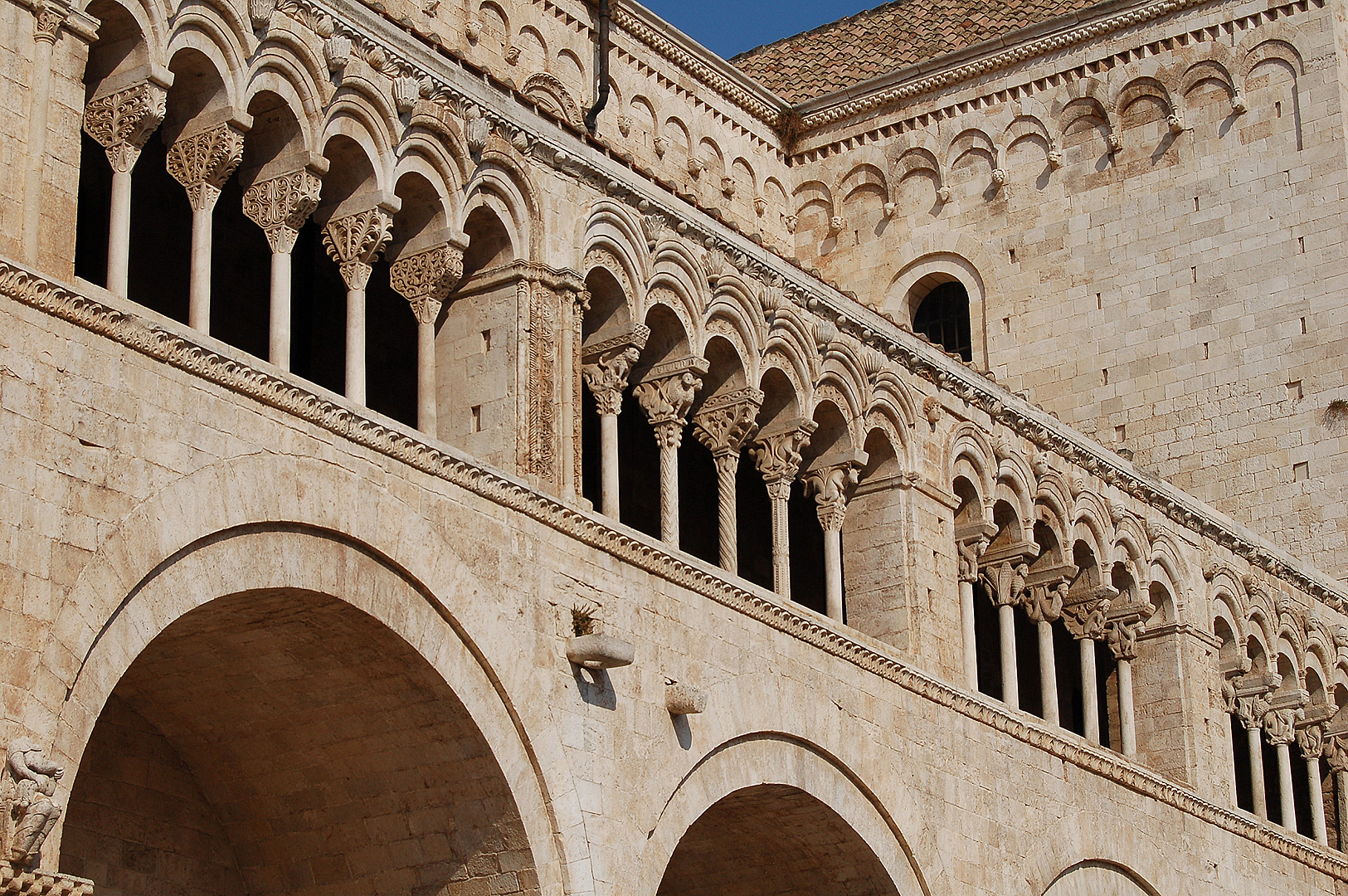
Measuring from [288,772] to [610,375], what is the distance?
11.7ft

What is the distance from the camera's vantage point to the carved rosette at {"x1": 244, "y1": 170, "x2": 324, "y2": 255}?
529 inches

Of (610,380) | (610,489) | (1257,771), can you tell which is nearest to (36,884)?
(610,489)

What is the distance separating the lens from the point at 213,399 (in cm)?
1219

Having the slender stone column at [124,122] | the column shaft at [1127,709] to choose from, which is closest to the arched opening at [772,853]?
the column shaft at [1127,709]

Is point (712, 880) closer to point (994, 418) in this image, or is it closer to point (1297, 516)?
point (994, 418)

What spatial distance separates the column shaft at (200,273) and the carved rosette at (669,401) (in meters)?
4.47

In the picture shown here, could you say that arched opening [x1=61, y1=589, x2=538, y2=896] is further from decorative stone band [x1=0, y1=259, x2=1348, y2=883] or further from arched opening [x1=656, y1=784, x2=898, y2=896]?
arched opening [x1=656, y1=784, x2=898, y2=896]

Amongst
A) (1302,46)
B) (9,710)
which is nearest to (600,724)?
(9,710)

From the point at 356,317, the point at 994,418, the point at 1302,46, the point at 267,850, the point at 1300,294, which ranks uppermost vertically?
the point at 1302,46

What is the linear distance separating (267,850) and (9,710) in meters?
4.17

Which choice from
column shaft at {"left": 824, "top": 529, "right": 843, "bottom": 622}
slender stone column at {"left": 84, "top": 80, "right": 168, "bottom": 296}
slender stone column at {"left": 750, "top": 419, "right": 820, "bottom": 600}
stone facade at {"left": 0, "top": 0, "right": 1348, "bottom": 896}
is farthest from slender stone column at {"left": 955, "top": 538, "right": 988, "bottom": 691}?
slender stone column at {"left": 84, "top": 80, "right": 168, "bottom": 296}

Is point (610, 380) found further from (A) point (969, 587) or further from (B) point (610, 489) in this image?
(A) point (969, 587)

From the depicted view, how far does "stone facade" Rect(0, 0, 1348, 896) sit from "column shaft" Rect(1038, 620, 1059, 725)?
0.22ft

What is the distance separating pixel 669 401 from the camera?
16.5 metres
